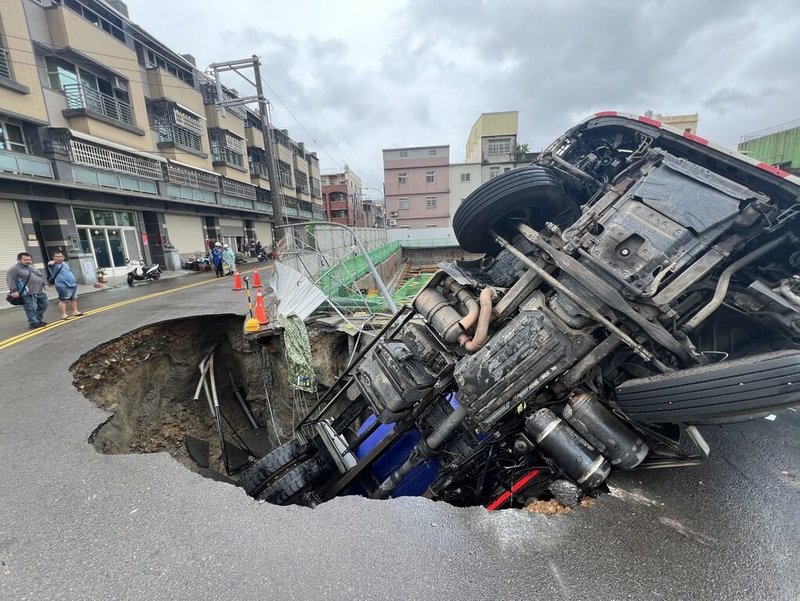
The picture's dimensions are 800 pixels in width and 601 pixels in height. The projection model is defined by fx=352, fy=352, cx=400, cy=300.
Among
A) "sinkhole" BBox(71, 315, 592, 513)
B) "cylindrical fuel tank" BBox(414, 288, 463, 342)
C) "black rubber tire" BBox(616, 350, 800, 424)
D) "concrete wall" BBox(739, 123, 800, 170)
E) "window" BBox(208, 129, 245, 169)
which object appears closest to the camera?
"black rubber tire" BBox(616, 350, 800, 424)

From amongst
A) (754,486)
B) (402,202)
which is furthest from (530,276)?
(402,202)

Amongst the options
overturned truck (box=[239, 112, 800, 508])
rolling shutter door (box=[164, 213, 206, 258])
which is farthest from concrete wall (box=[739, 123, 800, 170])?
rolling shutter door (box=[164, 213, 206, 258])

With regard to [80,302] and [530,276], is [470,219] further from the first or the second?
[80,302]

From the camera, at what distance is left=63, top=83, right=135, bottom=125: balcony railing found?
13.5 m

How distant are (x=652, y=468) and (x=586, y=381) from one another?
0.75 m

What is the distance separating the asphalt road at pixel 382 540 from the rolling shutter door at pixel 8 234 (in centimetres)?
1285

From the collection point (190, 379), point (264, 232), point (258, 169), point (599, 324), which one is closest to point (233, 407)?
point (190, 379)

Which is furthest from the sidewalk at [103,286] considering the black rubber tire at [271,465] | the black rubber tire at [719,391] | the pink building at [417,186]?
the pink building at [417,186]

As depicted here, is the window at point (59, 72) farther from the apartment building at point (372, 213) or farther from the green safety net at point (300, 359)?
the apartment building at point (372, 213)

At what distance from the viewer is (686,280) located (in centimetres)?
225

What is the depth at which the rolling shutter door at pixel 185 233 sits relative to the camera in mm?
18359

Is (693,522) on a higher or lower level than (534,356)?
lower

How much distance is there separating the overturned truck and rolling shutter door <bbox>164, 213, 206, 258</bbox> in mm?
19369

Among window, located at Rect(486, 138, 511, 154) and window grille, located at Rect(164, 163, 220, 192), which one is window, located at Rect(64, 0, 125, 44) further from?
window, located at Rect(486, 138, 511, 154)
